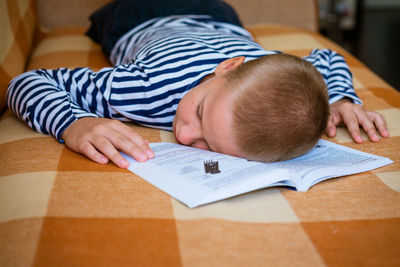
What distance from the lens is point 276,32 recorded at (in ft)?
5.78

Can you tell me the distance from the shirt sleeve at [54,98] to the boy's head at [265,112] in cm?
29

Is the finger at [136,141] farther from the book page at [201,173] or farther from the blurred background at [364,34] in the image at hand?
the blurred background at [364,34]

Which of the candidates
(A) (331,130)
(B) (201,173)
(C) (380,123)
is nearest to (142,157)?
(B) (201,173)

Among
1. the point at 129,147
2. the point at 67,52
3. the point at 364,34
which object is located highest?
the point at 129,147

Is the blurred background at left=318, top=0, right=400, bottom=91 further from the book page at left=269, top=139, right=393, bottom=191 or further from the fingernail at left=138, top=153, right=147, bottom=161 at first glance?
the fingernail at left=138, top=153, right=147, bottom=161

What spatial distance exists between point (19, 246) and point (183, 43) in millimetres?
734

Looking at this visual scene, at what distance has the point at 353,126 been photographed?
988 mm

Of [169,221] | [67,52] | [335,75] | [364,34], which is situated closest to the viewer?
[169,221]

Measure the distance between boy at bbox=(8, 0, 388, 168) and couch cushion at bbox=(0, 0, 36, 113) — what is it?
0.14 metres

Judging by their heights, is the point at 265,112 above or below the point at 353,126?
above

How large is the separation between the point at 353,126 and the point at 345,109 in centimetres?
7

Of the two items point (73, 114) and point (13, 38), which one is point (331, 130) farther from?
point (13, 38)

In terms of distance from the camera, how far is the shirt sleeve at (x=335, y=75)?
3.63 feet

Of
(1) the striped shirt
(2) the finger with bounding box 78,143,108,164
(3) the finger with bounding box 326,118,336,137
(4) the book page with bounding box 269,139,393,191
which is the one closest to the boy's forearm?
(1) the striped shirt
